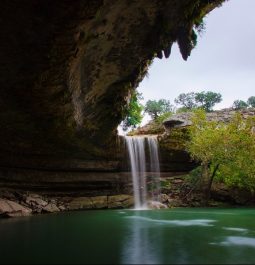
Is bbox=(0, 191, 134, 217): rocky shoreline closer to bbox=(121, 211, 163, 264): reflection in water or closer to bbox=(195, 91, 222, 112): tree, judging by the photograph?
bbox=(121, 211, 163, 264): reflection in water

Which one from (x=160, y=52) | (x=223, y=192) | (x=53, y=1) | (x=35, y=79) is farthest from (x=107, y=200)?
(x=53, y=1)

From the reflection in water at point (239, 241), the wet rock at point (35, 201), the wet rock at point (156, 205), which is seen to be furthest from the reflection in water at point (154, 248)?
the wet rock at point (156, 205)

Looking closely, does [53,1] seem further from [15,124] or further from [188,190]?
[188,190]

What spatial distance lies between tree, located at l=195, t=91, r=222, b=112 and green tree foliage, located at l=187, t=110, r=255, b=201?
138ft

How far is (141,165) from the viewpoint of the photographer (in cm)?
2366

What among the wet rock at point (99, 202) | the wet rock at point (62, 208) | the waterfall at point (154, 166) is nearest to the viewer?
the wet rock at point (62, 208)

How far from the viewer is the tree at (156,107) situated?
194ft

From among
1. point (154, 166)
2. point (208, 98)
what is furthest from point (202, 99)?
point (154, 166)

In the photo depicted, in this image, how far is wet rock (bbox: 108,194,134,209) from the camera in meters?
21.1

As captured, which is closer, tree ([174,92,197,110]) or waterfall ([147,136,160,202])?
waterfall ([147,136,160,202])

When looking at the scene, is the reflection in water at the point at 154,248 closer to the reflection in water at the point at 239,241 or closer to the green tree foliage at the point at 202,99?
the reflection in water at the point at 239,241

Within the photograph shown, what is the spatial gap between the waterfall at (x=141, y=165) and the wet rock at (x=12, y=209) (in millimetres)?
8417

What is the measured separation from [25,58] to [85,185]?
1286cm

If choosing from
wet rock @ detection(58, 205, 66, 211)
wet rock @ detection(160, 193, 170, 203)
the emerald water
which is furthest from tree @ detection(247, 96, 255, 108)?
the emerald water
